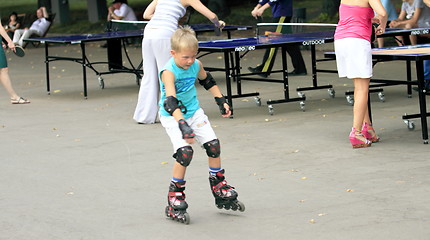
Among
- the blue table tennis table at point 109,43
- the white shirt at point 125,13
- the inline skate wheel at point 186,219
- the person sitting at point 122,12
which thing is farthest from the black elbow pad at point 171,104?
the white shirt at point 125,13

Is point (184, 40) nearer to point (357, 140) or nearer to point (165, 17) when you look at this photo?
point (357, 140)

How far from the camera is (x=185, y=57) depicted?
6180 millimetres

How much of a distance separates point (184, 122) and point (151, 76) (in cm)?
514

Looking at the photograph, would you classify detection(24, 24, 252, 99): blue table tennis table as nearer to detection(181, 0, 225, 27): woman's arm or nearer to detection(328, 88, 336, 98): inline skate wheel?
detection(328, 88, 336, 98): inline skate wheel

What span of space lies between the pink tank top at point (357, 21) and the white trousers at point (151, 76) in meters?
2.68

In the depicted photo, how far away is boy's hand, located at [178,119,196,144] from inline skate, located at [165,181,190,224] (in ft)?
1.33

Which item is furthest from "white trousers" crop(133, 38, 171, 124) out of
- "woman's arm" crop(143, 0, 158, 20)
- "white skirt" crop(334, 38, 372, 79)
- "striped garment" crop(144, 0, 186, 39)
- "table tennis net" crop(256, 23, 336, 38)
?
"white skirt" crop(334, 38, 372, 79)

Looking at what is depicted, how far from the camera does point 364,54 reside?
877 centimetres

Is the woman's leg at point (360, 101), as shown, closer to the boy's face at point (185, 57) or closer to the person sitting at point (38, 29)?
the boy's face at point (185, 57)

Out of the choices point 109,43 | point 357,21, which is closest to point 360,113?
point 357,21

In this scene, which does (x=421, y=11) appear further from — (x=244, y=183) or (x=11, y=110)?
(x=244, y=183)

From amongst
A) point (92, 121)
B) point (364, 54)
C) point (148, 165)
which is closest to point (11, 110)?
point (92, 121)

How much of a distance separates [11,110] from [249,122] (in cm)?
413

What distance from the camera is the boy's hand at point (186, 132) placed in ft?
19.9
